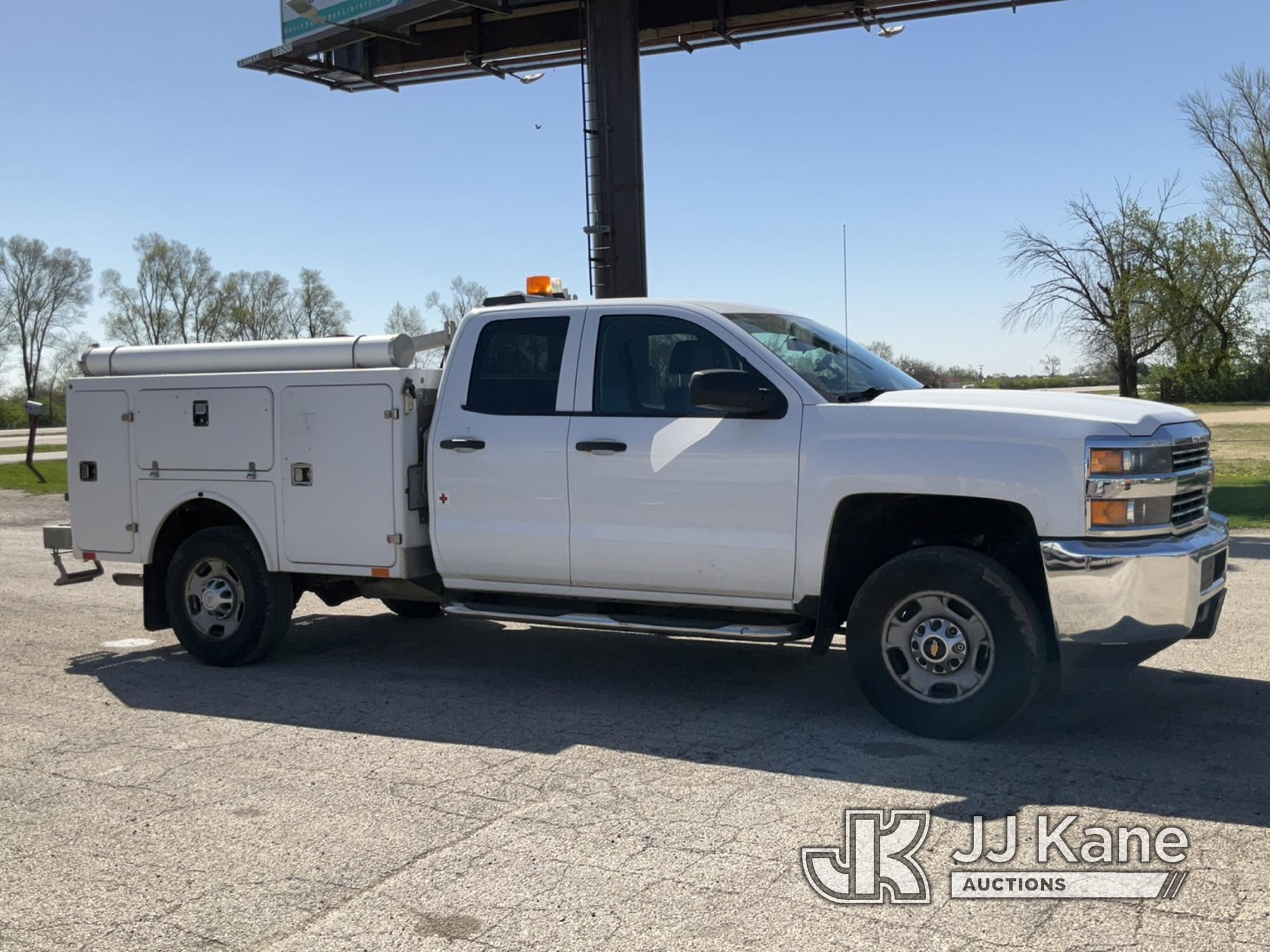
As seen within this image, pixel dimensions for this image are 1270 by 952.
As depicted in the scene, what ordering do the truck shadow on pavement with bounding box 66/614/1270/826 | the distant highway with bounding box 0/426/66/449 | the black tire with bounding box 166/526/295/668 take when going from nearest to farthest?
the truck shadow on pavement with bounding box 66/614/1270/826, the black tire with bounding box 166/526/295/668, the distant highway with bounding box 0/426/66/449

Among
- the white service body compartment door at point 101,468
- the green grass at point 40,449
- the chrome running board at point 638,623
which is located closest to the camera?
the chrome running board at point 638,623

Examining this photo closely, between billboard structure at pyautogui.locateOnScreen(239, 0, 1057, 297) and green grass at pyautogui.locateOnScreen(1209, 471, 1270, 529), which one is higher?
billboard structure at pyautogui.locateOnScreen(239, 0, 1057, 297)

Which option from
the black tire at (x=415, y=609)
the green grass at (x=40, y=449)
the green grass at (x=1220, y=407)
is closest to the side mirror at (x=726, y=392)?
the black tire at (x=415, y=609)

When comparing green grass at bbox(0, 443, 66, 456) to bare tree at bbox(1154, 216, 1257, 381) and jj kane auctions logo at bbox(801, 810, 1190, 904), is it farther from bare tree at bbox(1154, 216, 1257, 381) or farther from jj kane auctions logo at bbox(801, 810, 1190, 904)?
jj kane auctions logo at bbox(801, 810, 1190, 904)

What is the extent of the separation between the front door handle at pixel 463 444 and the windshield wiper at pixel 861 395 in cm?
203

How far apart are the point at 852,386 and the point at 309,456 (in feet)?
10.6

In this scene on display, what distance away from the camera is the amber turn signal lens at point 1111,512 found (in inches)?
218

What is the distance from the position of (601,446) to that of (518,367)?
0.83 m

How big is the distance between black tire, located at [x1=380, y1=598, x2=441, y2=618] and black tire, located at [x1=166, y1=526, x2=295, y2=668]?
1446 millimetres

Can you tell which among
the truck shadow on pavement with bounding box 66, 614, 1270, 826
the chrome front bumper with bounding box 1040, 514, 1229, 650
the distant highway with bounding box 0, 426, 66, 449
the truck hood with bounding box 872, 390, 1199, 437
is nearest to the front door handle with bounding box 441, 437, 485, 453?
the truck shadow on pavement with bounding box 66, 614, 1270, 826

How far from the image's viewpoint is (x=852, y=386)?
6551mm

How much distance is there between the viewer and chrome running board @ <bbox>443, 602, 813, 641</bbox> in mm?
6332

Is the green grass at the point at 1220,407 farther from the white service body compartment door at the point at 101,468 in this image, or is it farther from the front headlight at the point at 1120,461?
the white service body compartment door at the point at 101,468

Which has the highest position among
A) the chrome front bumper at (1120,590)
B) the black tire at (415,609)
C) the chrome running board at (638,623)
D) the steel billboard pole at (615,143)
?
the steel billboard pole at (615,143)
